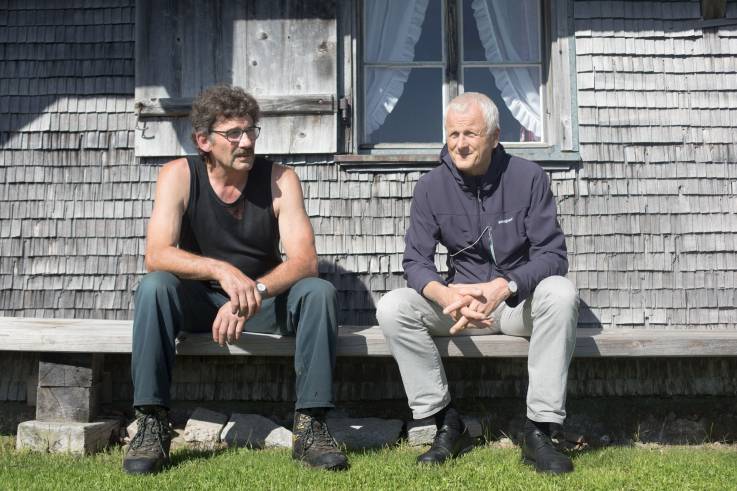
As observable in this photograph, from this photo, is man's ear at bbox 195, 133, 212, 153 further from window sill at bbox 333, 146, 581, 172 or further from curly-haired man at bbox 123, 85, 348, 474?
window sill at bbox 333, 146, 581, 172

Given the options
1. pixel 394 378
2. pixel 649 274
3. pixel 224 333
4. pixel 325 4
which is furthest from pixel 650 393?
pixel 325 4

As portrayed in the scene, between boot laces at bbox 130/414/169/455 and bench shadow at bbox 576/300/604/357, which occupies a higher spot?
bench shadow at bbox 576/300/604/357

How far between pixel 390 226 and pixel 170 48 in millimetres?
1606

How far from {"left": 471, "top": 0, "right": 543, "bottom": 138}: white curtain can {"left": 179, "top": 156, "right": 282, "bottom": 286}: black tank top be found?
188cm

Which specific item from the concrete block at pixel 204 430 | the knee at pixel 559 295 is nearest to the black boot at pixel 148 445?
the concrete block at pixel 204 430

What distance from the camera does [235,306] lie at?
2.94 meters

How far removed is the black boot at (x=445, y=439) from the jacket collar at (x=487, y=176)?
954mm

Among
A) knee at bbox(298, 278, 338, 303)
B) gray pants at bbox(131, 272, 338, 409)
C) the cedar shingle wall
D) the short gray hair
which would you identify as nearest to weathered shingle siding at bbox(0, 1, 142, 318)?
the cedar shingle wall

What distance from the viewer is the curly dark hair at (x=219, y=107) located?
10.5 feet

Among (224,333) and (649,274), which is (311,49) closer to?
(224,333)

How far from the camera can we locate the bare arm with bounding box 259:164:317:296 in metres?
3.11

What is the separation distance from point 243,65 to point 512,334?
7.26 feet

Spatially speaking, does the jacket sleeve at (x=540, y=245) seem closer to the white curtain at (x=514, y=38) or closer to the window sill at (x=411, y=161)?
the window sill at (x=411, y=161)

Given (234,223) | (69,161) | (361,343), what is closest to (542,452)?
(361,343)
